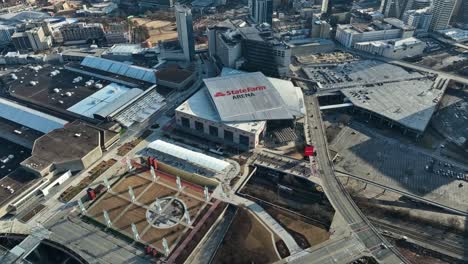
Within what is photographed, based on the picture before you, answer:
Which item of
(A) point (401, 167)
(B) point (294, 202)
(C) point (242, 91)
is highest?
(C) point (242, 91)

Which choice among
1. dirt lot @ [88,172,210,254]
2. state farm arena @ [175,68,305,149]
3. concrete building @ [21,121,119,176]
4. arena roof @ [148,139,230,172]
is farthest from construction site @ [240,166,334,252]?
concrete building @ [21,121,119,176]

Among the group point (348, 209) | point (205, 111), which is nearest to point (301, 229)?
point (348, 209)

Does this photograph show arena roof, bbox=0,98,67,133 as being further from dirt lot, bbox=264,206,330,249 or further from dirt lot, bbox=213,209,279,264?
dirt lot, bbox=264,206,330,249

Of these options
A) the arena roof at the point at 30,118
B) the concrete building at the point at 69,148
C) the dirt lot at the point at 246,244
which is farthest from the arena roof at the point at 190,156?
the arena roof at the point at 30,118

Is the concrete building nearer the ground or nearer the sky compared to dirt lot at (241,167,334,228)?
nearer the sky

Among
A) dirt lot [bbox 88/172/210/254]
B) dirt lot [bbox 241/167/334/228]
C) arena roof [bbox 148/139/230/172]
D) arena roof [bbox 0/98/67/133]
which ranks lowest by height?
dirt lot [bbox 241/167/334/228]

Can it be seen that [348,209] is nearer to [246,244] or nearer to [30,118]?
[246,244]

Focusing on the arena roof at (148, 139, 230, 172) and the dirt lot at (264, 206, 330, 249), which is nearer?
the dirt lot at (264, 206, 330, 249)
